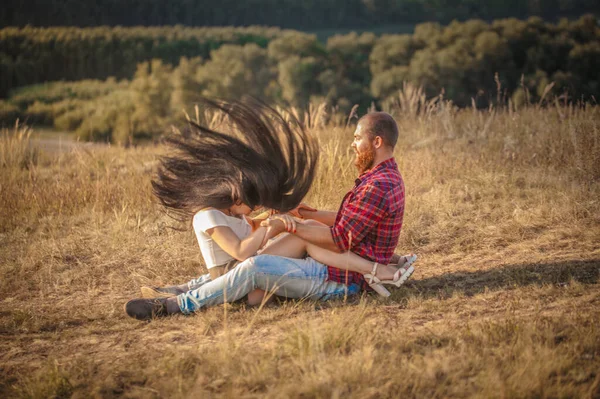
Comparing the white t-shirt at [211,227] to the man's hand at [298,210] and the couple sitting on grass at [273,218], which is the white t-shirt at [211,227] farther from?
the man's hand at [298,210]

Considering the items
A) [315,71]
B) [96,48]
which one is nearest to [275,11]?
[96,48]

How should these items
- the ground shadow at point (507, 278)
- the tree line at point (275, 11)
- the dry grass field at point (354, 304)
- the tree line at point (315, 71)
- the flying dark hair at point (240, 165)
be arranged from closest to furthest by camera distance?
the dry grass field at point (354, 304) < the ground shadow at point (507, 278) < the flying dark hair at point (240, 165) < the tree line at point (315, 71) < the tree line at point (275, 11)

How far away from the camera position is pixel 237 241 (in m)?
4.12

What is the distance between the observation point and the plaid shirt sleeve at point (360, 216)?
4027mm

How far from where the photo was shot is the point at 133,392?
3.00 meters

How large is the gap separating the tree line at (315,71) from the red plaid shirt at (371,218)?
22166 mm

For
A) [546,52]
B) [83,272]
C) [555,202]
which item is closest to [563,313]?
[555,202]

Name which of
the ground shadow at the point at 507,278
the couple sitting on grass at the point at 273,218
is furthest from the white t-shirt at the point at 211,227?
the ground shadow at the point at 507,278

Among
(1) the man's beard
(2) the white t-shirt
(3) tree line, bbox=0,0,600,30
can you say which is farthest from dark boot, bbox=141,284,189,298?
(3) tree line, bbox=0,0,600,30

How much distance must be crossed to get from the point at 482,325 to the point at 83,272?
3820mm

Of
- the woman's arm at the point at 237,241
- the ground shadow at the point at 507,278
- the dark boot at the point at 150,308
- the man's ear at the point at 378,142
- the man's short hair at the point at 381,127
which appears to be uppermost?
the man's short hair at the point at 381,127

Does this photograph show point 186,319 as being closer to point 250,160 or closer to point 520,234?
point 250,160

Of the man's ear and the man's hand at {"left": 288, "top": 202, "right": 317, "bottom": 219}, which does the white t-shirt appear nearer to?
the man's hand at {"left": 288, "top": 202, "right": 317, "bottom": 219}

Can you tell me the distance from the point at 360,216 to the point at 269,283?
0.79m
